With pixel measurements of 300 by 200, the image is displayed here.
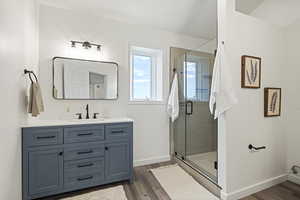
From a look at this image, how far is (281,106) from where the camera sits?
2244 mm

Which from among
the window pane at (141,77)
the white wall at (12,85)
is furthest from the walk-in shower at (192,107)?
the white wall at (12,85)

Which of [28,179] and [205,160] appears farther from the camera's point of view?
[205,160]

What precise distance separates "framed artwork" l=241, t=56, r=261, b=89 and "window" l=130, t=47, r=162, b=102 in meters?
1.46

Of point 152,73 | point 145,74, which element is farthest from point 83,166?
point 152,73

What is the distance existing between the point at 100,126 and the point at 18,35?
1.28 meters

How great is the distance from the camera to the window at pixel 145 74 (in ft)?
9.49

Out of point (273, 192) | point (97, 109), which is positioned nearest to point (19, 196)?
point (97, 109)

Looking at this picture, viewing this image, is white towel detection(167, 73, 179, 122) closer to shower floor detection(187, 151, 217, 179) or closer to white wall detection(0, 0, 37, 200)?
shower floor detection(187, 151, 217, 179)

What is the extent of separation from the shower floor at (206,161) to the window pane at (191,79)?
1.16 meters

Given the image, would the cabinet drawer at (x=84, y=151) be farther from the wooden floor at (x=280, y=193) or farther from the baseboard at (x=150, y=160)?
the wooden floor at (x=280, y=193)

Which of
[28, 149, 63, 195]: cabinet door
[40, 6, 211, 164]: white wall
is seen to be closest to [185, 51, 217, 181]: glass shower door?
[40, 6, 211, 164]: white wall

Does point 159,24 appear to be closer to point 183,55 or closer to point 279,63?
point 183,55

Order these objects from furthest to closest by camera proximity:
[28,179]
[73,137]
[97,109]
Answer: [97,109] → [73,137] → [28,179]

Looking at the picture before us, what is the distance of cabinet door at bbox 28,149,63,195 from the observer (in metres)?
1.69
